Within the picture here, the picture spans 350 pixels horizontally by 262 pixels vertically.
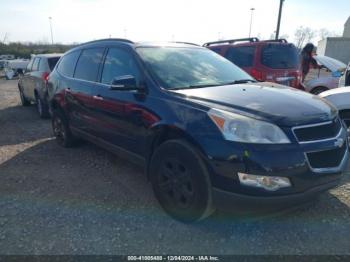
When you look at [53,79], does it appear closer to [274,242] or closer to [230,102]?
[230,102]

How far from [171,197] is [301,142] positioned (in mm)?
1352

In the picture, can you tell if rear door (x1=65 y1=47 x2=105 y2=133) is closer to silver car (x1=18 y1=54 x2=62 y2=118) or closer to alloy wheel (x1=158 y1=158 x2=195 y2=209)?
alloy wheel (x1=158 y1=158 x2=195 y2=209)

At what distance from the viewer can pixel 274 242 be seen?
280cm

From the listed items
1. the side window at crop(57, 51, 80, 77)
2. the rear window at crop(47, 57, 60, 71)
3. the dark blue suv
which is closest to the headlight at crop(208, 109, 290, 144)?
the dark blue suv

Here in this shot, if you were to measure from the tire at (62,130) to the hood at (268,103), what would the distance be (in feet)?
9.77

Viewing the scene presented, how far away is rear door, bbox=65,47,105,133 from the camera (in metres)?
4.39

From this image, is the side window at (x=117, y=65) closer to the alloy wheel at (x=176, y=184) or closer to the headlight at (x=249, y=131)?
the alloy wheel at (x=176, y=184)

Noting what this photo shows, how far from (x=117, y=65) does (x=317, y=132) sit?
2495mm

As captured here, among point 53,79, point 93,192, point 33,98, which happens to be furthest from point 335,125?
point 33,98

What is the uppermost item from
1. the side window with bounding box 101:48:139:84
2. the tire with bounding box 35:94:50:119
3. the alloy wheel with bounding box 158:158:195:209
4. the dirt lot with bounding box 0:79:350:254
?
the side window with bounding box 101:48:139:84

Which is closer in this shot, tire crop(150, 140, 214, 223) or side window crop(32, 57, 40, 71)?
tire crop(150, 140, 214, 223)

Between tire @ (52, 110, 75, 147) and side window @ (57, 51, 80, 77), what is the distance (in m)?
0.73

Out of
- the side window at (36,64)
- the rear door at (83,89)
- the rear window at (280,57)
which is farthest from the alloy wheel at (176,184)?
the side window at (36,64)

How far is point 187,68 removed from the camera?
3.75 metres
